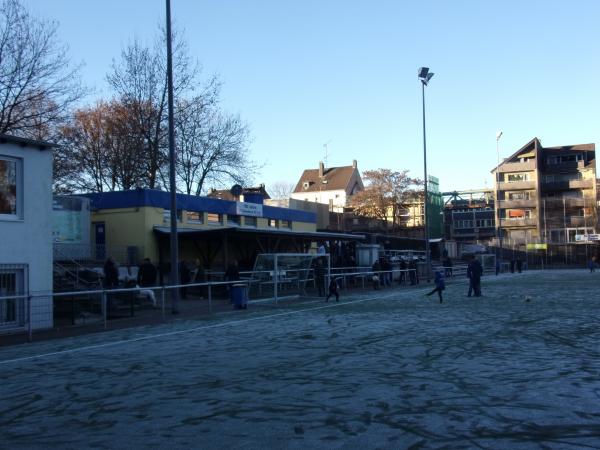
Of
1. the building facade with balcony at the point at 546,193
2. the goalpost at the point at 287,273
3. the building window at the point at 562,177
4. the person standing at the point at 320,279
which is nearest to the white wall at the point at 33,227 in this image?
the goalpost at the point at 287,273

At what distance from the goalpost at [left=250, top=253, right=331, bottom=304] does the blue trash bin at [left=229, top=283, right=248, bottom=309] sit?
2.32 m

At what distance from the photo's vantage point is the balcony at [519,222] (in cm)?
9151

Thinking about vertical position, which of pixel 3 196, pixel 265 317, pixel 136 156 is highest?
pixel 136 156

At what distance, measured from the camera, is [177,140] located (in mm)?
46375

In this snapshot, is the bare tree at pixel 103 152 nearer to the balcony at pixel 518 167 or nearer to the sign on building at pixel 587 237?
the sign on building at pixel 587 237

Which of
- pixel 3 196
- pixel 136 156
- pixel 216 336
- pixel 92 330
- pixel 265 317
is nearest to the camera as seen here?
pixel 216 336

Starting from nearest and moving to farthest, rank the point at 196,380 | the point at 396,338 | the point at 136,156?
the point at 196,380 → the point at 396,338 → the point at 136,156

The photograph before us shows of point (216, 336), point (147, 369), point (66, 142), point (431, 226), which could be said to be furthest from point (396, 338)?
point (431, 226)

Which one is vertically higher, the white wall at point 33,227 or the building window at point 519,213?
the building window at point 519,213

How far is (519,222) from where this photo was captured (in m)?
92.6

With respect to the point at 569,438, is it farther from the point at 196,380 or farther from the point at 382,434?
the point at 196,380

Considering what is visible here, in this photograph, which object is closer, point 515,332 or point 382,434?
point 382,434

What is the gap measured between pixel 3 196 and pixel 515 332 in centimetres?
1370

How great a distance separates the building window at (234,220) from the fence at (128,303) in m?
15.5
